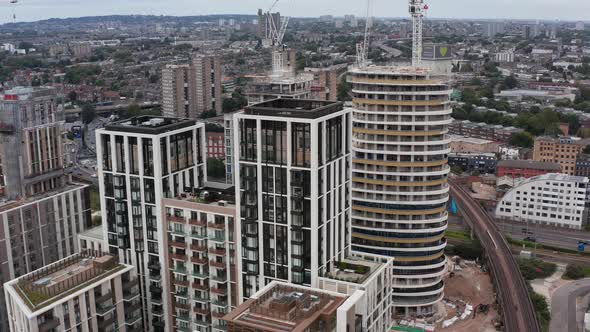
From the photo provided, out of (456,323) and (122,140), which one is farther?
(456,323)

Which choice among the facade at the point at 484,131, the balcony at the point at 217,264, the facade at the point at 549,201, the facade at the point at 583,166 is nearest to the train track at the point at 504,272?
the facade at the point at 549,201

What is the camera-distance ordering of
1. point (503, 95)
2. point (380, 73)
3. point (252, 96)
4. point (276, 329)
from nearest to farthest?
1. point (276, 329)
2. point (380, 73)
3. point (252, 96)
4. point (503, 95)

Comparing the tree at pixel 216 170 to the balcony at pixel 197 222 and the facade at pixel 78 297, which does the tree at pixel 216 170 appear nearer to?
the facade at pixel 78 297

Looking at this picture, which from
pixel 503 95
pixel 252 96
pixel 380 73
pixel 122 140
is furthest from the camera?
pixel 503 95

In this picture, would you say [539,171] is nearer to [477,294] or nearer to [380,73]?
[477,294]

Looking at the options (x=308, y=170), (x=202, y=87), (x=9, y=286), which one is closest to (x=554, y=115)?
(x=202, y=87)

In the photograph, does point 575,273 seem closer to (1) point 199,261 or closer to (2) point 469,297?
(2) point 469,297

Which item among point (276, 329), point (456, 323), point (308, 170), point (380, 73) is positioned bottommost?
point (456, 323)

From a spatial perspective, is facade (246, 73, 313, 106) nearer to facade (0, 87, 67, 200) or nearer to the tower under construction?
the tower under construction
